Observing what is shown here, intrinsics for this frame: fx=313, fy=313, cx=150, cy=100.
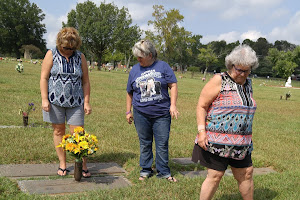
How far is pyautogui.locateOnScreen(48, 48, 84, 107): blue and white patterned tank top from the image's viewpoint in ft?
12.9

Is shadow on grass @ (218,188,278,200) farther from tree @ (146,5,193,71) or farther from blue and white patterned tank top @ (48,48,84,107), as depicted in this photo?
tree @ (146,5,193,71)

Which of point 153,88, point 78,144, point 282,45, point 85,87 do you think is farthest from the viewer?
point 282,45

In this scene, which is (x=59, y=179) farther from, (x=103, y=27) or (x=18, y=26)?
(x=18, y=26)

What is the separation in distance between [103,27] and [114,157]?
150ft

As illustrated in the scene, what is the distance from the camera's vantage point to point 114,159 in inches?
201

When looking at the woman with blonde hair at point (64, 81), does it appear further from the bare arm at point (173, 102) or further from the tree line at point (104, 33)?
the tree line at point (104, 33)

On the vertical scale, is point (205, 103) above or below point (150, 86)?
below

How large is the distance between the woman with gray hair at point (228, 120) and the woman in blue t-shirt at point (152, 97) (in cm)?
96

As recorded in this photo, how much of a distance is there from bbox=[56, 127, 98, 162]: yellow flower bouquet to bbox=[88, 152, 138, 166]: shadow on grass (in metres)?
1.11

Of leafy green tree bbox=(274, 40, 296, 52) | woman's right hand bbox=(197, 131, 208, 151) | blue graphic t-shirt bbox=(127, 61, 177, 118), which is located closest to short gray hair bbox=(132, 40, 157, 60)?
blue graphic t-shirt bbox=(127, 61, 177, 118)

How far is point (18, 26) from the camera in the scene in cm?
7250

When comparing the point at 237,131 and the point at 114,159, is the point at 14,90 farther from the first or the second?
the point at 237,131

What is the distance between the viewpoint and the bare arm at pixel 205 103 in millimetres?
3088

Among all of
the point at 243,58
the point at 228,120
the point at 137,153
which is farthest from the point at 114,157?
the point at 243,58
